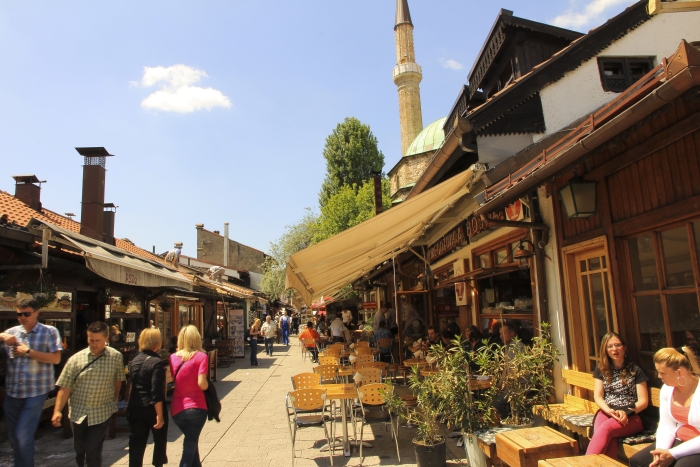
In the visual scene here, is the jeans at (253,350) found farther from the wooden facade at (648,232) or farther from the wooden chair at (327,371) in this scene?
the wooden facade at (648,232)

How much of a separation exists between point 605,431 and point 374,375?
11.6 feet

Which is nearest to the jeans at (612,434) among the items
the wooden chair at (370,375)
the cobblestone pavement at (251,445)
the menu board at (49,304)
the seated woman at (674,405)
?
the seated woman at (674,405)

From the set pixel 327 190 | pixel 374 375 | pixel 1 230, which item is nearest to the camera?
pixel 1 230

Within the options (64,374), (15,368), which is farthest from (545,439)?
(15,368)

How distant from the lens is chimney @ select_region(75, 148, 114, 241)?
12.6 metres

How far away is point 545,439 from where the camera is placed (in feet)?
13.0

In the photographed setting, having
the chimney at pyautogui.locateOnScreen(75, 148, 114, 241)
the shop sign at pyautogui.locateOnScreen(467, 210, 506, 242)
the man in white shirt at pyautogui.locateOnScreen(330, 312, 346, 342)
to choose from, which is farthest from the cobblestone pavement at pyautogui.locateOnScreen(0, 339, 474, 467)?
the man in white shirt at pyautogui.locateOnScreen(330, 312, 346, 342)

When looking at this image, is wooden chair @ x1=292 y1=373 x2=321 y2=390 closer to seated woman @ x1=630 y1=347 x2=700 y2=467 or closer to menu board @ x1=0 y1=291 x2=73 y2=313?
menu board @ x1=0 y1=291 x2=73 y2=313

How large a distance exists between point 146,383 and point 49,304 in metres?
3.24

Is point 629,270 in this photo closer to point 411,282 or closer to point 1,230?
point 1,230

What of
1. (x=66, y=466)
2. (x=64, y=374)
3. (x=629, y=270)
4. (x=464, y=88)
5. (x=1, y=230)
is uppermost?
(x=464, y=88)

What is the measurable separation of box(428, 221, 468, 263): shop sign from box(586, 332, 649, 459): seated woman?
14.8 feet

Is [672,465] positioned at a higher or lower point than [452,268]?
lower

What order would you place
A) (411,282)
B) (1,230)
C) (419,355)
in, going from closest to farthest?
(1,230)
(419,355)
(411,282)
